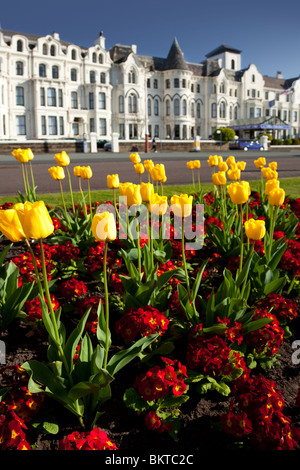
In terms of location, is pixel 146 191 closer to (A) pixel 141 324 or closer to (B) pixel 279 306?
(A) pixel 141 324

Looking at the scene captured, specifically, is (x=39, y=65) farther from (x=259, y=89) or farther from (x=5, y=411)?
(x=5, y=411)

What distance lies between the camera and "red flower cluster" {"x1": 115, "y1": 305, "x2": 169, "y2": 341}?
7.10ft

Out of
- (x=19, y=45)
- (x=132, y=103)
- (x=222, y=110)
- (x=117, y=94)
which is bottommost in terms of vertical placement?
(x=132, y=103)

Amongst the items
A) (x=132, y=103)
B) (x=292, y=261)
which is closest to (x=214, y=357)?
(x=292, y=261)

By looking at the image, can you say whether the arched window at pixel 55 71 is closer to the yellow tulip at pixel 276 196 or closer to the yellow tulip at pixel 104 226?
the yellow tulip at pixel 276 196

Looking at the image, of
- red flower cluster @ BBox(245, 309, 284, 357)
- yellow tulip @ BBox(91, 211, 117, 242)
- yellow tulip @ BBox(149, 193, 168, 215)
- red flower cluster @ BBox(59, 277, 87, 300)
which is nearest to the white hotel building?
red flower cluster @ BBox(59, 277, 87, 300)

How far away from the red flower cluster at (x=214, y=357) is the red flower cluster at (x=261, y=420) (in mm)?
192

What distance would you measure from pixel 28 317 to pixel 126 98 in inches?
2021

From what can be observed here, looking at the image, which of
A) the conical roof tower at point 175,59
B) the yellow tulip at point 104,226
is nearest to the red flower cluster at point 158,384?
the yellow tulip at point 104,226

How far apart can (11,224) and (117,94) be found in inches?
2056

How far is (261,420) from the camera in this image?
164cm

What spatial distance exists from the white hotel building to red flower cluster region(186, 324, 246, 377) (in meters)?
39.6

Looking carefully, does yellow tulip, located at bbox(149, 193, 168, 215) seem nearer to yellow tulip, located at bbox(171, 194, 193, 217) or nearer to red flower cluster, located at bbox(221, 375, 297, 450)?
yellow tulip, located at bbox(171, 194, 193, 217)
